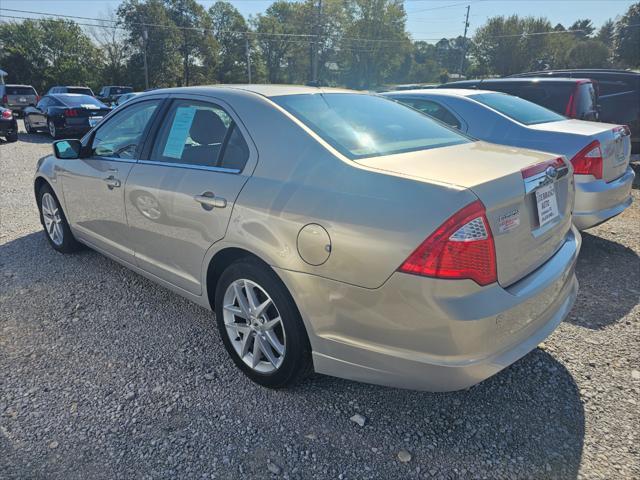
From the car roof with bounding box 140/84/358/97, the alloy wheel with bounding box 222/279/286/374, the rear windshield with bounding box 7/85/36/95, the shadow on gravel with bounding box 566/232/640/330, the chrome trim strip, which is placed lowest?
the shadow on gravel with bounding box 566/232/640/330

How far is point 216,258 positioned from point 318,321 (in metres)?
0.83

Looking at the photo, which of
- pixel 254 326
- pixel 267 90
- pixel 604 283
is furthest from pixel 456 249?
pixel 604 283

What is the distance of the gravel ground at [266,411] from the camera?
77.9 inches

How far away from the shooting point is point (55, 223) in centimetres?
446

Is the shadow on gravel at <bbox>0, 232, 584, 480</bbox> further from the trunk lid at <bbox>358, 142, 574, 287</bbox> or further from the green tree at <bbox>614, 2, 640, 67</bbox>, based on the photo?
the green tree at <bbox>614, 2, 640, 67</bbox>

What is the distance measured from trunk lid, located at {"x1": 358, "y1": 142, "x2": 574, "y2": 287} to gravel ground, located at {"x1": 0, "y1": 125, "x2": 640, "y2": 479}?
0.81 meters

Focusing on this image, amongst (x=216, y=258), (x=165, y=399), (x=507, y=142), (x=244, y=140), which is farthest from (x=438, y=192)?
(x=507, y=142)

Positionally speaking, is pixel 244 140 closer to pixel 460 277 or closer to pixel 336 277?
pixel 336 277

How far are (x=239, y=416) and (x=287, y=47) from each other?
71994mm

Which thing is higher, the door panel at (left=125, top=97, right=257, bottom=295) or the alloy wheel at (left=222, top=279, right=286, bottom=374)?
the door panel at (left=125, top=97, right=257, bottom=295)

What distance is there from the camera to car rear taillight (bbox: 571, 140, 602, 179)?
12.7ft

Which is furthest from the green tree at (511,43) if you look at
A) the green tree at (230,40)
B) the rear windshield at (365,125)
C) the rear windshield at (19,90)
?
the rear windshield at (365,125)

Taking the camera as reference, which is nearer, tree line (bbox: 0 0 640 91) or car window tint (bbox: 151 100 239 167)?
car window tint (bbox: 151 100 239 167)

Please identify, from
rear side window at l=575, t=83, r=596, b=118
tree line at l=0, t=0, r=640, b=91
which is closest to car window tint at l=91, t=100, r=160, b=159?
rear side window at l=575, t=83, r=596, b=118
